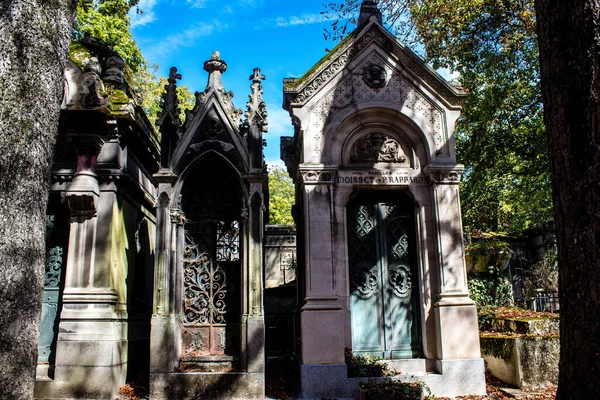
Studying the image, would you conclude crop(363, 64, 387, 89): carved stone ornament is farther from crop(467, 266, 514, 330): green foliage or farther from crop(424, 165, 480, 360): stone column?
crop(467, 266, 514, 330): green foliage

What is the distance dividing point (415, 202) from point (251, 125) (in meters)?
3.38

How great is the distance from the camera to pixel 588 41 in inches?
150

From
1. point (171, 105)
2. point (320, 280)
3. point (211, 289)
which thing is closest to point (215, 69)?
point (171, 105)

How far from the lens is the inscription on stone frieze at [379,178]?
9.21 meters

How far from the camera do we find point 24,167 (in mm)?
3686

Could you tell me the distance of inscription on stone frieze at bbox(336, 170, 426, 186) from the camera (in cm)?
921

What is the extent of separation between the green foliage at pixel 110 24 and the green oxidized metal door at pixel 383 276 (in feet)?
40.1

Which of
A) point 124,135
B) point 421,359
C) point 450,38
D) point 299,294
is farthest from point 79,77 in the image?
point 450,38

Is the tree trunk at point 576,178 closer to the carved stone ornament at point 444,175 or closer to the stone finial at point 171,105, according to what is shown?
the carved stone ornament at point 444,175

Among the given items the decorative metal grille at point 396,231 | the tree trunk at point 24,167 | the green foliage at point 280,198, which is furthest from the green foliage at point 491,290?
the green foliage at point 280,198

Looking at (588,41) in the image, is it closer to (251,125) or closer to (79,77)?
(251,125)

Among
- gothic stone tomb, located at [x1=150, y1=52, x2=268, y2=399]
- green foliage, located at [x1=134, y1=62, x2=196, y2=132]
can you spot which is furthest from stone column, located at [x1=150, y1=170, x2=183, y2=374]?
green foliage, located at [x1=134, y1=62, x2=196, y2=132]

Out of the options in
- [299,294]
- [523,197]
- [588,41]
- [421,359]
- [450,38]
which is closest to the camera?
[588,41]

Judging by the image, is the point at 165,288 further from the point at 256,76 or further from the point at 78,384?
the point at 256,76
